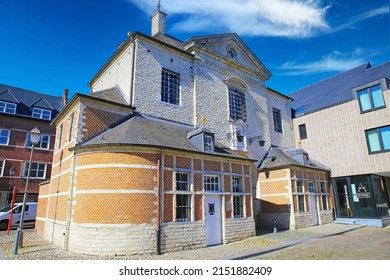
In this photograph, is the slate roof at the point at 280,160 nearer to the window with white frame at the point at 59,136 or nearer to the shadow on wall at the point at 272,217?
the shadow on wall at the point at 272,217

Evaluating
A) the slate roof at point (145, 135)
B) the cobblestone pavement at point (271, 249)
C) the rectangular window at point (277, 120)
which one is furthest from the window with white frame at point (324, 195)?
the slate roof at point (145, 135)

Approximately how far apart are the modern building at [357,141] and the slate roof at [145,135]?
8936 millimetres

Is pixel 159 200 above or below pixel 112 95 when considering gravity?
below

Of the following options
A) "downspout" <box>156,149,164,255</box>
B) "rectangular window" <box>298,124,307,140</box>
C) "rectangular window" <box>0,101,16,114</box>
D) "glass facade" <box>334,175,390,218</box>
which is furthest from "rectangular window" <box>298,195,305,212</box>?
"rectangular window" <box>0,101,16,114</box>

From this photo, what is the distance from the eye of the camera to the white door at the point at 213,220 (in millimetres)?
9594

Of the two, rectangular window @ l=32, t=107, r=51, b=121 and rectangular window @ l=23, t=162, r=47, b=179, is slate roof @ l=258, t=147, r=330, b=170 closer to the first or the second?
rectangular window @ l=23, t=162, r=47, b=179

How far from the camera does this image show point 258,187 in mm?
14984

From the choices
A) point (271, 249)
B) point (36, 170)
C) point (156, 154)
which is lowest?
point (271, 249)

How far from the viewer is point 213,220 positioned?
9.87 meters

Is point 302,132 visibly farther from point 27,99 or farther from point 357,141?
point 27,99

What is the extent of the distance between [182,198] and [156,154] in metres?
1.89

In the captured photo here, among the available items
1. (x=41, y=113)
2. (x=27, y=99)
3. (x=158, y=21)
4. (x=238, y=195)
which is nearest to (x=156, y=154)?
(x=238, y=195)

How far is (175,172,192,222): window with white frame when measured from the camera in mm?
9032
